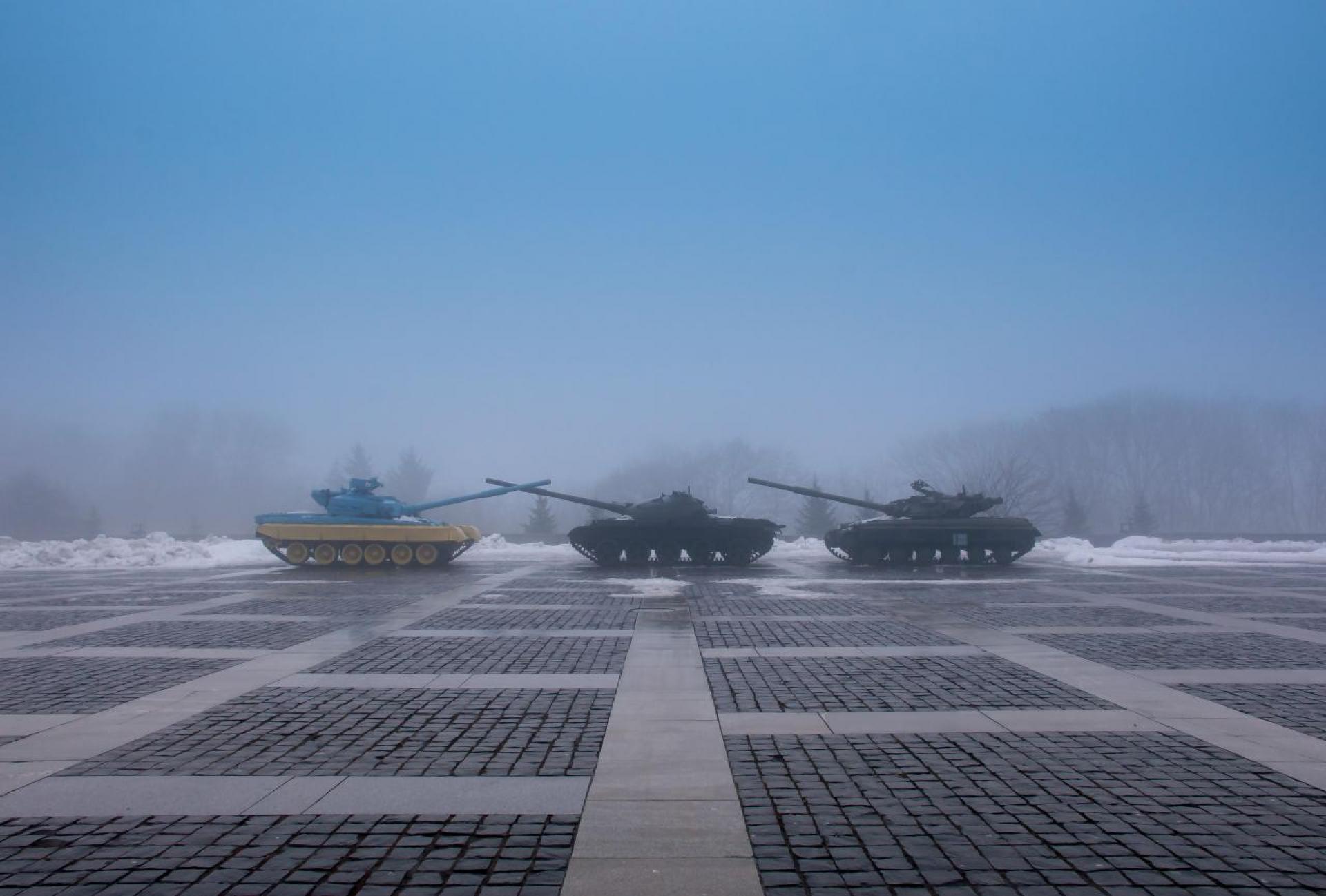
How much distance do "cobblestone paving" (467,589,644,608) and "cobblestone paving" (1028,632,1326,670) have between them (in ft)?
21.3

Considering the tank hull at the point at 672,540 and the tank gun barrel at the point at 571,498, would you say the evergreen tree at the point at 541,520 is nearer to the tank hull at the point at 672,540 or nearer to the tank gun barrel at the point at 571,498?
the tank gun barrel at the point at 571,498

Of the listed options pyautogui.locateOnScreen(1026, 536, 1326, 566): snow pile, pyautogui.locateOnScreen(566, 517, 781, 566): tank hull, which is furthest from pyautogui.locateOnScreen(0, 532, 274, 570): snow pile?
pyautogui.locateOnScreen(1026, 536, 1326, 566): snow pile

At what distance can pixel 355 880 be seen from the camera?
373 cm

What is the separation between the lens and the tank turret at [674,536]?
2445cm

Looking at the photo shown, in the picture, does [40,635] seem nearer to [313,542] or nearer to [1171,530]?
[313,542]

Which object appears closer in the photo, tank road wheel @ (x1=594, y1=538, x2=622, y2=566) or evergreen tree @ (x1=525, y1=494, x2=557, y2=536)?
tank road wheel @ (x1=594, y1=538, x2=622, y2=566)

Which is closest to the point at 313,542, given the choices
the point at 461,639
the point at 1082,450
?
the point at 461,639

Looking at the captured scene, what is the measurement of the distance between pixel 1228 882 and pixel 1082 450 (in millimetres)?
58142

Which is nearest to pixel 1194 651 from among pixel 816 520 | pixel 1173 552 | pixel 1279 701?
pixel 1279 701

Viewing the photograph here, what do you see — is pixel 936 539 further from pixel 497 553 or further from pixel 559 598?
pixel 497 553

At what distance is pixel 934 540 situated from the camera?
82.5 ft

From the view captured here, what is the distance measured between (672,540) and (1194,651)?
16025mm

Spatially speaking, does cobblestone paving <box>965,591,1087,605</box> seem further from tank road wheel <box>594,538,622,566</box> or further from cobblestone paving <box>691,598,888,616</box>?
A: tank road wheel <box>594,538,622,566</box>

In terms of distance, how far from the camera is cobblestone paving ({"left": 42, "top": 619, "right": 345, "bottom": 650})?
33.4ft
